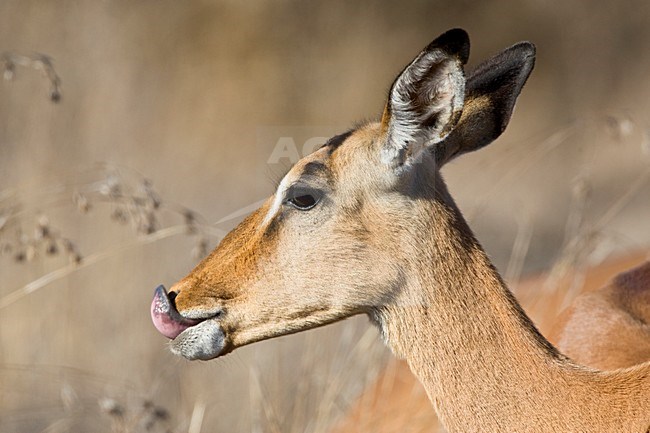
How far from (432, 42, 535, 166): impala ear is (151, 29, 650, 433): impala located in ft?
0.43

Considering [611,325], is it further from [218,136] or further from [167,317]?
[218,136]

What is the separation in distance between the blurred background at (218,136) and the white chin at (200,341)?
7.30 ft

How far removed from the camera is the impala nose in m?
2.78

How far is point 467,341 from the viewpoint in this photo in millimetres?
2721

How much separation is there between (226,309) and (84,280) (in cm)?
594

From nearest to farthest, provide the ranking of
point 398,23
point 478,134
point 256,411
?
1. point 478,134
2. point 256,411
3. point 398,23

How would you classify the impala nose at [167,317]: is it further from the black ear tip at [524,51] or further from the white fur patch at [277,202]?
the black ear tip at [524,51]

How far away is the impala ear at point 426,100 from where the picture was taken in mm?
2600

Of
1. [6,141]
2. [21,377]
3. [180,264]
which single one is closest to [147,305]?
[180,264]

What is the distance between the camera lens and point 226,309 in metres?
2.81

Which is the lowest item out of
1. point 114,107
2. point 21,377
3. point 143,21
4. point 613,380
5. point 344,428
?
point 613,380

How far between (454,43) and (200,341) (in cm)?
101

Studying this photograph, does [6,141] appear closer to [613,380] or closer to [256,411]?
[256,411]

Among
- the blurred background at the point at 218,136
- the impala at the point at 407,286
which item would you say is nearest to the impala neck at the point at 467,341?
the impala at the point at 407,286
